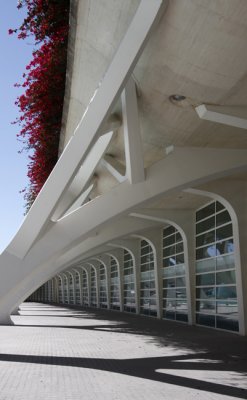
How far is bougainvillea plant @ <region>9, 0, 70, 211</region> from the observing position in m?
10.8

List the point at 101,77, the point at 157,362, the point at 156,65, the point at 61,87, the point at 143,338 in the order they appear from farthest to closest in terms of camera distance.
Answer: the point at 143,338
the point at 61,87
the point at 101,77
the point at 157,362
the point at 156,65

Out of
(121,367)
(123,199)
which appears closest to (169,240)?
(123,199)

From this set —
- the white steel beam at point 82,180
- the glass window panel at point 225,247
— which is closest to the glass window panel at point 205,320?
the glass window panel at point 225,247

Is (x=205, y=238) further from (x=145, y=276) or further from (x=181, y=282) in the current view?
(x=145, y=276)

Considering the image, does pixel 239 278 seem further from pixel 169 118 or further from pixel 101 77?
pixel 101 77

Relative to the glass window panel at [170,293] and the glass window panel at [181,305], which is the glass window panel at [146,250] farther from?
the glass window panel at [181,305]

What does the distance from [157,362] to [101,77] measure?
19.6 ft

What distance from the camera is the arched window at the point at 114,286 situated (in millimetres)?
36434

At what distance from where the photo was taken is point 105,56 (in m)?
10.9

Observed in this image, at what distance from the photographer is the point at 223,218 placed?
18.6 metres

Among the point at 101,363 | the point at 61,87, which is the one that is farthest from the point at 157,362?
the point at 61,87

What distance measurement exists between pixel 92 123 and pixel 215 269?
9296 mm

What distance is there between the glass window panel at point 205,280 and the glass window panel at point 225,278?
52 centimetres

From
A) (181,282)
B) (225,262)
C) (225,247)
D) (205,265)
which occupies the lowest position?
(181,282)
